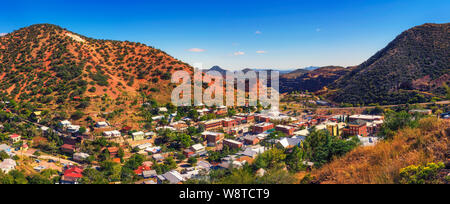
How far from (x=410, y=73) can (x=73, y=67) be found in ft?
183

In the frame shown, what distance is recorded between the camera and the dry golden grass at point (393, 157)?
469 centimetres

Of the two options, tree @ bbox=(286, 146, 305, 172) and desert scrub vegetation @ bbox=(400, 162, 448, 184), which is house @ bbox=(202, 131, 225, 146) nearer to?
tree @ bbox=(286, 146, 305, 172)

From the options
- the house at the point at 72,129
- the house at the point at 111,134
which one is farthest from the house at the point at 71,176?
the house at the point at 72,129

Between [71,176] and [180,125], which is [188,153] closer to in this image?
[180,125]

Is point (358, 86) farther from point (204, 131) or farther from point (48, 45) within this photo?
point (48, 45)

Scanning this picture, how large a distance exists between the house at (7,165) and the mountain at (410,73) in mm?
45291

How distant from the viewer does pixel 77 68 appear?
3556 cm

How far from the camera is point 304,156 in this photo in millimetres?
14344

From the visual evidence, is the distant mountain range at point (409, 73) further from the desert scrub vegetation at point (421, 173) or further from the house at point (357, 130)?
the desert scrub vegetation at point (421, 173)

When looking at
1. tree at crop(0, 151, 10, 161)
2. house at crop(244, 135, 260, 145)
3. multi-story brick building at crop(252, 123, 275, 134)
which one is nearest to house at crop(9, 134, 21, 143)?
tree at crop(0, 151, 10, 161)

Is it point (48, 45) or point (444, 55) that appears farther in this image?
point (444, 55)

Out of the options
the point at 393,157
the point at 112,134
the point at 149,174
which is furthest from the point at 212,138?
the point at 393,157
